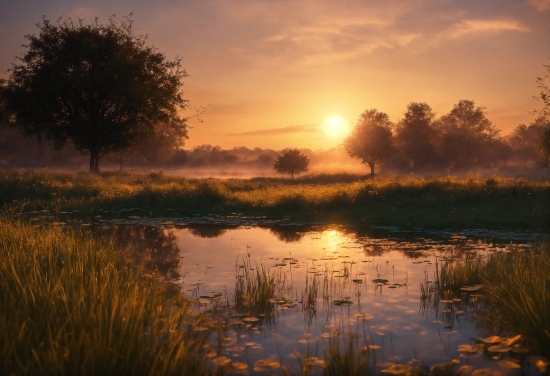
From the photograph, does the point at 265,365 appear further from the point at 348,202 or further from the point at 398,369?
the point at 348,202

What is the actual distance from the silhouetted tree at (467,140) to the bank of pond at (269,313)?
7128 cm

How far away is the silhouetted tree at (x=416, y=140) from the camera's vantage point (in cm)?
8662

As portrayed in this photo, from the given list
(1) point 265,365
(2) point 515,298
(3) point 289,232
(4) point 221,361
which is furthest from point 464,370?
(3) point 289,232

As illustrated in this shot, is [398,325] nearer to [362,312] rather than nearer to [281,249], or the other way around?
[362,312]

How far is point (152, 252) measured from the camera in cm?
1464

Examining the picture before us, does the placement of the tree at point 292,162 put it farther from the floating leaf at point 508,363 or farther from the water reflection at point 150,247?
the floating leaf at point 508,363

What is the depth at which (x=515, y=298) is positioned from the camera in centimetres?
750

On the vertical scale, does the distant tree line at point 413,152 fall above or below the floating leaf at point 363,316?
above

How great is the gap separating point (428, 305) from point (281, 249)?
6709 millimetres

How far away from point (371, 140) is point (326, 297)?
208ft

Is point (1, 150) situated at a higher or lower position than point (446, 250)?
higher

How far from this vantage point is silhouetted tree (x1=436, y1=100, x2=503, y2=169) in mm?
87875

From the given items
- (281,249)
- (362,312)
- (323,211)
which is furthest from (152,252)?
(323,211)

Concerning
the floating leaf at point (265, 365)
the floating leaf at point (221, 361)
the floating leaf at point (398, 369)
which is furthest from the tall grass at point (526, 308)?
the floating leaf at point (221, 361)
